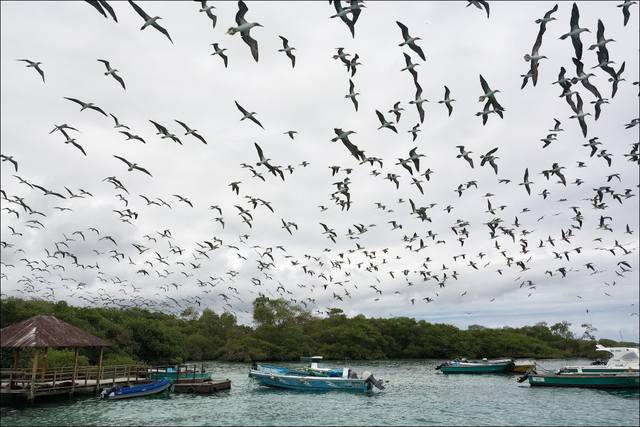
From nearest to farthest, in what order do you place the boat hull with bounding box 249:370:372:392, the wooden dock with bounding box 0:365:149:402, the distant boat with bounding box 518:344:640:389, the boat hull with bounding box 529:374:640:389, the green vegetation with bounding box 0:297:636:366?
the wooden dock with bounding box 0:365:149:402, the boat hull with bounding box 529:374:640:389, the distant boat with bounding box 518:344:640:389, the boat hull with bounding box 249:370:372:392, the green vegetation with bounding box 0:297:636:366

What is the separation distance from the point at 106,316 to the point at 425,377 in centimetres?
4975

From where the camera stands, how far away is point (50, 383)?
128ft

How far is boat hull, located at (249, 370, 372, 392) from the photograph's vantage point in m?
51.1

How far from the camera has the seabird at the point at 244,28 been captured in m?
14.4

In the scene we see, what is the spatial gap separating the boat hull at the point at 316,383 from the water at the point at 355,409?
85cm

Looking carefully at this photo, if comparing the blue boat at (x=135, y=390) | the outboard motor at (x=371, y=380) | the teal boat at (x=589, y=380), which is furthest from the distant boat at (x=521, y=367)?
the blue boat at (x=135, y=390)

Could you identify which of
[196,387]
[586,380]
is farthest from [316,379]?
[586,380]

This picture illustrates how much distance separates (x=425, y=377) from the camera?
71.8m

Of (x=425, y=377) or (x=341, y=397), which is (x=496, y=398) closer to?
(x=341, y=397)

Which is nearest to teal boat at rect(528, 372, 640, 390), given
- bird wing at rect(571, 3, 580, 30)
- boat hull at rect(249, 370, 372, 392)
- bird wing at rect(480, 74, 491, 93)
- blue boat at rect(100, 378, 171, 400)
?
boat hull at rect(249, 370, 372, 392)

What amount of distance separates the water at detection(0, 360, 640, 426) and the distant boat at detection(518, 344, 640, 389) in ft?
4.14

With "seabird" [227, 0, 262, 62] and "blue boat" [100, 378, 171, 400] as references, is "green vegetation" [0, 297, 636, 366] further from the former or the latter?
"seabird" [227, 0, 262, 62]

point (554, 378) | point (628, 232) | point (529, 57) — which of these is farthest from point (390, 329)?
point (529, 57)

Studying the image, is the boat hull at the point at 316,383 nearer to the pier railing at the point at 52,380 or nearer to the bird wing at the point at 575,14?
the pier railing at the point at 52,380
